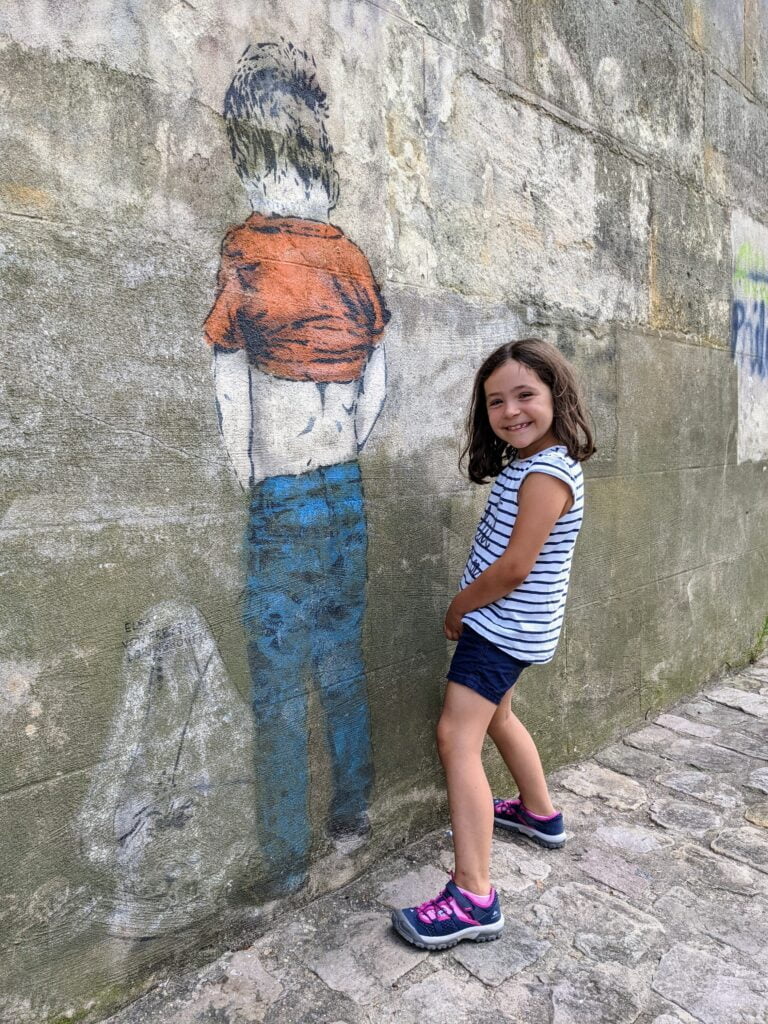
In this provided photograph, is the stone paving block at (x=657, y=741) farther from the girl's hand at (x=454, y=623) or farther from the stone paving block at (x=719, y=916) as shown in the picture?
the girl's hand at (x=454, y=623)

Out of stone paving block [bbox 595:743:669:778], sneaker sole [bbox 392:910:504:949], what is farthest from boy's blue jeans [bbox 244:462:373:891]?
stone paving block [bbox 595:743:669:778]

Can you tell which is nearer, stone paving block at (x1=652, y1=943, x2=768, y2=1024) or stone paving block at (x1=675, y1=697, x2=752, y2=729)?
stone paving block at (x1=652, y1=943, x2=768, y2=1024)

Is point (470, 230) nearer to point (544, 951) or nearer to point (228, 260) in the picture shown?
point (228, 260)

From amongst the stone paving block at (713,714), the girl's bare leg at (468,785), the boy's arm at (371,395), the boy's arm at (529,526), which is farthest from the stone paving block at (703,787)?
the boy's arm at (371,395)

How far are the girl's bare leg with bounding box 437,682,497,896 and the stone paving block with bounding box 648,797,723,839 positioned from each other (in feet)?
3.17

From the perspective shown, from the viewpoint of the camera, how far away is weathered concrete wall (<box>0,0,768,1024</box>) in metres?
1.71

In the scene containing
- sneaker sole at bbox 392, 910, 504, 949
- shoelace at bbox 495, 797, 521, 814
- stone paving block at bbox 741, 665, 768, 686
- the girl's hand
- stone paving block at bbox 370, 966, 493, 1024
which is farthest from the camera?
stone paving block at bbox 741, 665, 768, 686

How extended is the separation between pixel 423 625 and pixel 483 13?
6.67ft

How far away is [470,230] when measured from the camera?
102 inches

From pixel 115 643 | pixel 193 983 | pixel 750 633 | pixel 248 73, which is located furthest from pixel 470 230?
pixel 750 633

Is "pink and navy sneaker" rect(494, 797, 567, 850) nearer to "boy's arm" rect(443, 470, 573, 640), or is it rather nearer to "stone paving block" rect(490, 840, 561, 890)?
"stone paving block" rect(490, 840, 561, 890)

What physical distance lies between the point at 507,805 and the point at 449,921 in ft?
2.30

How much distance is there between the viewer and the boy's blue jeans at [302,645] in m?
2.14

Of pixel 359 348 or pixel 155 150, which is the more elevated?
pixel 155 150
